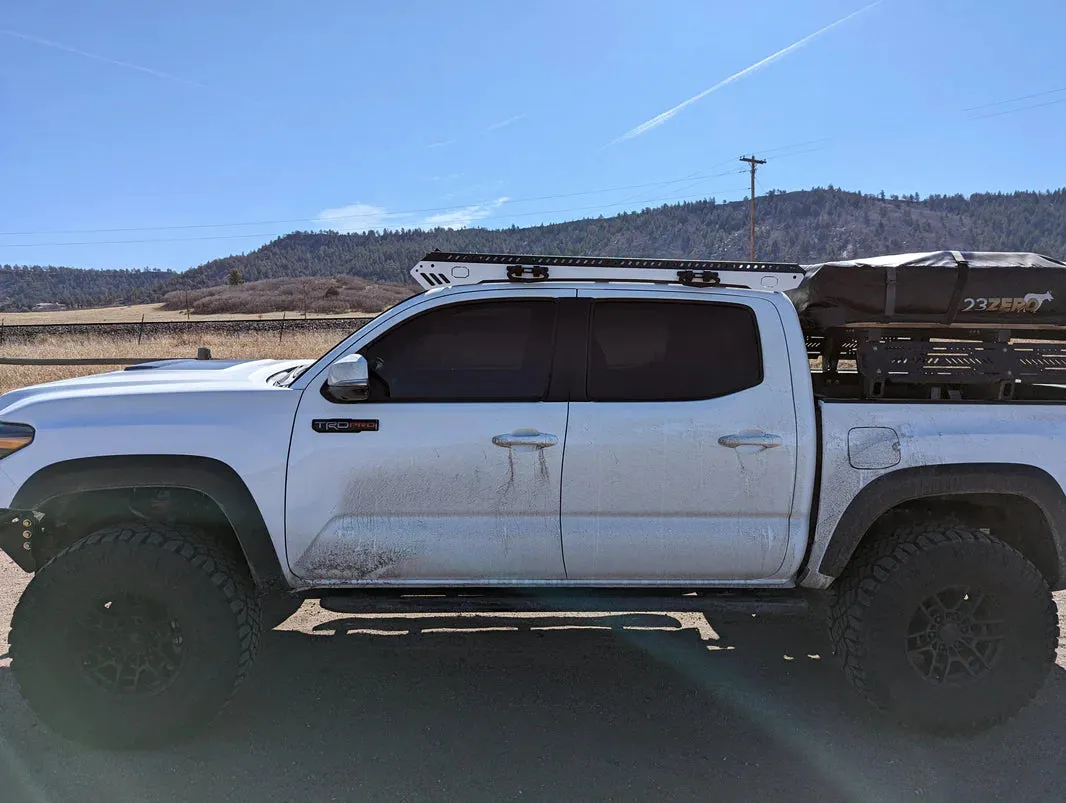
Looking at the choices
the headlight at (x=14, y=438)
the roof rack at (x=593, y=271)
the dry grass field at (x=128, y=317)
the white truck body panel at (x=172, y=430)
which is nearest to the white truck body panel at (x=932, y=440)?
the roof rack at (x=593, y=271)

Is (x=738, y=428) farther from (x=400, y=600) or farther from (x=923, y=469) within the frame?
(x=400, y=600)

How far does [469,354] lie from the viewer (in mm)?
3342

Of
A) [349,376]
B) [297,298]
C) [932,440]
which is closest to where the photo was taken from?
[349,376]

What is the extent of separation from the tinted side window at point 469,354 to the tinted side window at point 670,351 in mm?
250

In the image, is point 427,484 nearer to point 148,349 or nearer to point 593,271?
point 593,271

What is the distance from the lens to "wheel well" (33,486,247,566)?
3.25m

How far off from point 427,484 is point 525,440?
447 mm

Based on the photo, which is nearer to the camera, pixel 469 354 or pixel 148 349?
pixel 469 354

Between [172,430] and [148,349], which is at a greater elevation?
[172,430]

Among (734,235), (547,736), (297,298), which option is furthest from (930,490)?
(734,235)

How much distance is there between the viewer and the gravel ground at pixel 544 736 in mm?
2828

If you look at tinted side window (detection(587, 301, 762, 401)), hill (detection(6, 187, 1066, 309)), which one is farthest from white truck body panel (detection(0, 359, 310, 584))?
hill (detection(6, 187, 1066, 309))

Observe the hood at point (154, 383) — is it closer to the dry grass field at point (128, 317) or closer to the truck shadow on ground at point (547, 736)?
the truck shadow on ground at point (547, 736)

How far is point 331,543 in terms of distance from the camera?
10.2ft
